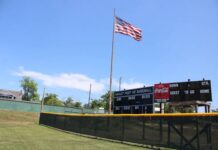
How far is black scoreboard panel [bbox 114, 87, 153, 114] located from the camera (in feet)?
123

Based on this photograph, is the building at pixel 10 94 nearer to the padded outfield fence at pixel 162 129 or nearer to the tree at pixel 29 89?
the tree at pixel 29 89

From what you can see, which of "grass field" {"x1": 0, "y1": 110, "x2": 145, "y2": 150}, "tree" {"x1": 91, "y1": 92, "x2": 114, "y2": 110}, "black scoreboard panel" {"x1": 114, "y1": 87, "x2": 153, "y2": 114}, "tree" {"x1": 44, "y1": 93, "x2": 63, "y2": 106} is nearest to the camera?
"grass field" {"x1": 0, "y1": 110, "x2": 145, "y2": 150}

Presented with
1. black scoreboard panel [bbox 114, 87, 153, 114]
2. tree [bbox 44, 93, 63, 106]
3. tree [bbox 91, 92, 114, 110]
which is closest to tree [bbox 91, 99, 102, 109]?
tree [bbox 91, 92, 114, 110]

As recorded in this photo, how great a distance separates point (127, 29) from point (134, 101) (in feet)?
34.4

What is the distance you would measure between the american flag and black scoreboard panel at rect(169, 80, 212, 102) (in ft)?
24.9

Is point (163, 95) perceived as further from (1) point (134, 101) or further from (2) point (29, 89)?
(2) point (29, 89)

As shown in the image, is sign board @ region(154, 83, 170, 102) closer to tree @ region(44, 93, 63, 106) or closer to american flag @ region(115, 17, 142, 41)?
american flag @ region(115, 17, 142, 41)

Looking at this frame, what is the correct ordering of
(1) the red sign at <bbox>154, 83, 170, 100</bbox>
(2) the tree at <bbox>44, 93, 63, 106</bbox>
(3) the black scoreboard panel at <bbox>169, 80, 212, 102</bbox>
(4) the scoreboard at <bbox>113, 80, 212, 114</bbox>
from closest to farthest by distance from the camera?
(3) the black scoreboard panel at <bbox>169, 80, 212, 102</bbox> → (4) the scoreboard at <bbox>113, 80, 212, 114</bbox> → (1) the red sign at <bbox>154, 83, 170, 100</bbox> → (2) the tree at <bbox>44, 93, 63, 106</bbox>

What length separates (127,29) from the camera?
3250 centimetres

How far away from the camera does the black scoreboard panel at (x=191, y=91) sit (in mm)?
34156

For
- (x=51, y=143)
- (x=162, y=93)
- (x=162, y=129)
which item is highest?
(x=162, y=93)

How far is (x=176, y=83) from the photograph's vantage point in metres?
36.4

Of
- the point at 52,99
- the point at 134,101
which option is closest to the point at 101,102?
the point at 52,99

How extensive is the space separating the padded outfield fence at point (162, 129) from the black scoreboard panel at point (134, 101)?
1560cm
